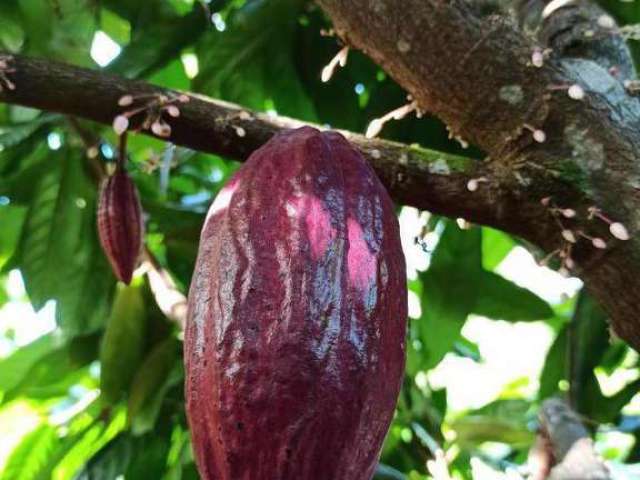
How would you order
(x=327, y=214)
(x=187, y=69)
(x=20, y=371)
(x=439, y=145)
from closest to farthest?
1. (x=327, y=214)
2. (x=439, y=145)
3. (x=20, y=371)
4. (x=187, y=69)

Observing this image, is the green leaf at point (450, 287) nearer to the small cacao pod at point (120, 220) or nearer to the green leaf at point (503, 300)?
the green leaf at point (503, 300)

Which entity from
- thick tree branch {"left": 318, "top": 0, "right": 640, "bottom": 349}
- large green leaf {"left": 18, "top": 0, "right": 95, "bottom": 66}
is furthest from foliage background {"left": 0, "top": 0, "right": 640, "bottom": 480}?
thick tree branch {"left": 318, "top": 0, "right": 640, "bottom": 349}

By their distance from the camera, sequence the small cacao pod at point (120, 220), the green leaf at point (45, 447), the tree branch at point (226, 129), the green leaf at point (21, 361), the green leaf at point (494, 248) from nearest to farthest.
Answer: the tree branch at point (226, 129) → the small cacao pod at point (120, 220) → the green leaf at point (45, 447) → the green leaf at point (21, 361) → the green leaf at point (494, 248)

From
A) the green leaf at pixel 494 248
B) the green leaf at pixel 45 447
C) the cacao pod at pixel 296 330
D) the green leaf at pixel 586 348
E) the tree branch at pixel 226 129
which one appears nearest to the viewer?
the cacao pod at pixel 296 330

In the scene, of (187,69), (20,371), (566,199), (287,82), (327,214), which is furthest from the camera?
(187,69)

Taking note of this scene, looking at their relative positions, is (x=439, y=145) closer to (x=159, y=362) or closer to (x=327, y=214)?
(x=159, y=362)

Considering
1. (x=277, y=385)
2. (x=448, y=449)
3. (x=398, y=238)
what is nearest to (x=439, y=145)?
(x=448, y=449)

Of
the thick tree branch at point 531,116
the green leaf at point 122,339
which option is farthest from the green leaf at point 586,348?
the green leaf at point 122,339

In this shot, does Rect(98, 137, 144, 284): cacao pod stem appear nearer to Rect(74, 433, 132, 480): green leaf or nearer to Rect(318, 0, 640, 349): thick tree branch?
Rect(318, 0, 640, 349): thick tree branch
